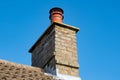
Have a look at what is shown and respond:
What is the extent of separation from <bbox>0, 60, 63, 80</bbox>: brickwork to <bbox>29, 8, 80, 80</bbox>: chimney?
1.03 ft

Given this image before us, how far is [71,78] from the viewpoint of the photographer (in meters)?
7.96

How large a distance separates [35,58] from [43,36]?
28.1 inches

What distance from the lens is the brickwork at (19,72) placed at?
23.5 feet

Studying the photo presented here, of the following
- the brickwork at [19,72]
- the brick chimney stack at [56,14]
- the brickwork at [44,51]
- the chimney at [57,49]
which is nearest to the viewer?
the brickwork at [19,72]

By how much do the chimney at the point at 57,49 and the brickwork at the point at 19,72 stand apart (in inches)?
12.3

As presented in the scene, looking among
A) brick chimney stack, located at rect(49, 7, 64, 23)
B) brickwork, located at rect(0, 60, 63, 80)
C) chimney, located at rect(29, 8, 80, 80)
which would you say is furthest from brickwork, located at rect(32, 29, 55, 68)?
brick chimney stack, located at rect(49, 7, 64, 23)

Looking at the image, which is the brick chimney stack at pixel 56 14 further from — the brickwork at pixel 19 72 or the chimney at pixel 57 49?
the brickwork at pixel 19 72

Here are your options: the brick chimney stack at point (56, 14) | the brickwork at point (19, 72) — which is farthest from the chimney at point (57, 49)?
the brickwork at point (19, 72)

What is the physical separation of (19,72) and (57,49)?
1.19 m

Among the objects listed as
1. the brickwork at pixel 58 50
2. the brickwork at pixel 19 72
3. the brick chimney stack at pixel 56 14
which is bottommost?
the brickwork at pixel 19 72

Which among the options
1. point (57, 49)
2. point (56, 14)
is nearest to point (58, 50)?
point (57, 49)

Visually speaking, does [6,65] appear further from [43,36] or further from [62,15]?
[62,15]

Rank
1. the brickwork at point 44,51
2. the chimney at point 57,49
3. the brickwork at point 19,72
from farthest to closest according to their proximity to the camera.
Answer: the brickwork at point 44,51
the chimney at point 57,49
the brickwork at point 19,72

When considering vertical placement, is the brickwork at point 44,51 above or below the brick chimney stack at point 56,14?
Answer: below
